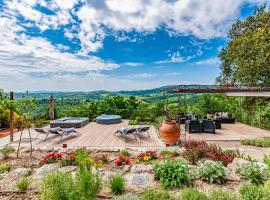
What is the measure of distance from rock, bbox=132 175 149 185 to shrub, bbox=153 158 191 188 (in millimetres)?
203

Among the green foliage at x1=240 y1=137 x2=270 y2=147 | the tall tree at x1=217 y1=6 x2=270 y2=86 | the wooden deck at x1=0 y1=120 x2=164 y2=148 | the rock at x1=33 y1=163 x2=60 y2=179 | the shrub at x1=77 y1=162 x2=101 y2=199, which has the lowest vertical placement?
the wooden deck at x1=0 y1=120 x2=164 y2=148

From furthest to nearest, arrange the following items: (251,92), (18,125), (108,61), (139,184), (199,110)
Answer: (108,61) → (199,110) → (18,125) → (251,92) → (139,184)

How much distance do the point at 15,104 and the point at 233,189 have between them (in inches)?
Answer: 251

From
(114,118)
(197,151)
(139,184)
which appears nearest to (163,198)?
(139,184)

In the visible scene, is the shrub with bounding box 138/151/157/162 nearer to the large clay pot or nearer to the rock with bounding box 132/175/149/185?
the rock with bounding box 132/175/149/185

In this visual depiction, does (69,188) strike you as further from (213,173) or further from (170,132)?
(170,132)

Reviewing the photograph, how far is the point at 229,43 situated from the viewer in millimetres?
15688

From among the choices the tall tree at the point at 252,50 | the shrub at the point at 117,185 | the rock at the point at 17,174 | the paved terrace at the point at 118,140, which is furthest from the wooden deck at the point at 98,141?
the tall tree at the point at 252,50

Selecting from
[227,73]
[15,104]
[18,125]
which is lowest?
[18,125]

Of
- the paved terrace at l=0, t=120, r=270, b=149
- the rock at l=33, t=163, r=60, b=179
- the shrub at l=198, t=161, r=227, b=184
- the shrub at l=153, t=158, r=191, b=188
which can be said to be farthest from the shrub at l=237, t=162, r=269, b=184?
the paved terrace at l=0, t=120, r=270, b=149

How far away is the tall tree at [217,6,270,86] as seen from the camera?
1262cm

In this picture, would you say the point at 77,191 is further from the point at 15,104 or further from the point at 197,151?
the point at 15,104

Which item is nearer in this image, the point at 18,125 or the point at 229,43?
the point at 18,125

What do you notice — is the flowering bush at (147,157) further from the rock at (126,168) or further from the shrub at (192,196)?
the shrub at (192,196)
